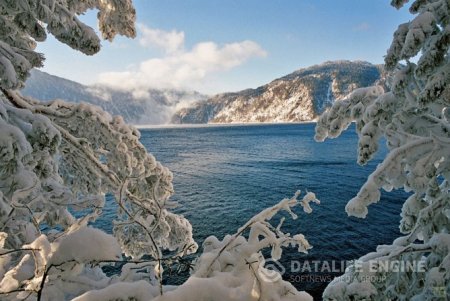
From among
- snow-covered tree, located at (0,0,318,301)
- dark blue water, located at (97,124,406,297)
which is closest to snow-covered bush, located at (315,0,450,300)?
snow-covered tree, located at (0,0,318,301)

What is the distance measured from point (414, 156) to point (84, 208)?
4659 millimetres

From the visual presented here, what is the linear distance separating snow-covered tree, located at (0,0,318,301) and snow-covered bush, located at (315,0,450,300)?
1819 millimetres

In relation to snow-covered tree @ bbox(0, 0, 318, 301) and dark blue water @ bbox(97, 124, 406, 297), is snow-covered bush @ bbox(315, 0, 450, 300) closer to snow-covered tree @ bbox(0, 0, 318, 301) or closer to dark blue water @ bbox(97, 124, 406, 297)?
snow-covered tree @ bbox(0, 0, 318, 301)

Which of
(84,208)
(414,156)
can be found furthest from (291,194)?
(84,208)

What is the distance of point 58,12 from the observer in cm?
407

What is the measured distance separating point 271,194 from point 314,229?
11.6 meters

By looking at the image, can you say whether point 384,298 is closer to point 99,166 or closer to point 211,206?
point 99,166

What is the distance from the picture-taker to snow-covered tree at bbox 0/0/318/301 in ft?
6.50

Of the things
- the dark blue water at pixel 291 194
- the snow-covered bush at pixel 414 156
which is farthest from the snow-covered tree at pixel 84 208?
the dark blue water at pixel 291 194

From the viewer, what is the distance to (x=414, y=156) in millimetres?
4676

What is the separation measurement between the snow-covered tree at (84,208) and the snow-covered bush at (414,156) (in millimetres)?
1819

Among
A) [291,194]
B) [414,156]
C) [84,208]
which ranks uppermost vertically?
[414,156]

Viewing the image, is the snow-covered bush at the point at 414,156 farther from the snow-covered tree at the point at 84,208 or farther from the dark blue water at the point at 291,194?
the dark blue water at the point at 291,194

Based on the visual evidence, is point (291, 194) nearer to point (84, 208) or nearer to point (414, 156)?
point (414, 156)
